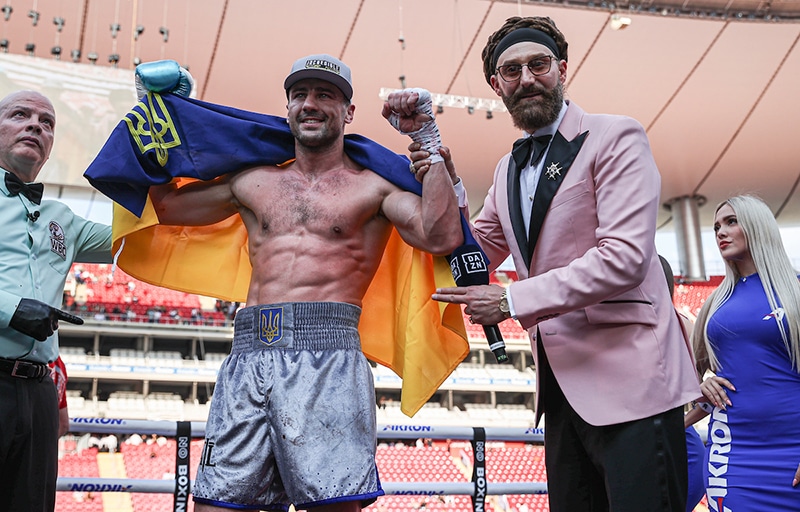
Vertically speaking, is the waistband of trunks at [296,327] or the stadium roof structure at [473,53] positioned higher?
the stadium roof structure at [473,53]

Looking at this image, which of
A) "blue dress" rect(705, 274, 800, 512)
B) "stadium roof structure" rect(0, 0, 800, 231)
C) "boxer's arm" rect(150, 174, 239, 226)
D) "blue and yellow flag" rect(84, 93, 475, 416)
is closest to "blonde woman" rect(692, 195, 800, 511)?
"blue dress" rect(705, 274, 800, 512)

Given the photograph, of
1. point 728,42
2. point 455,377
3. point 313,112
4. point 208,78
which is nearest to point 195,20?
point 208,78

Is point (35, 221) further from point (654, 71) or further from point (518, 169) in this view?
point (654, 71)

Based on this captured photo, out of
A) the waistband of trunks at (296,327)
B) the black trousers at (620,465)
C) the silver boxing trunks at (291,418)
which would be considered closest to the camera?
the black trousers at (620,465)

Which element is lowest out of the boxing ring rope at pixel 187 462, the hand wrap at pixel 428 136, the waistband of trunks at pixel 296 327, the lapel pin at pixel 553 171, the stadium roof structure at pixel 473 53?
the boxing ring rope at pixel 187 462

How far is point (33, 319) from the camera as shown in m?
2.17

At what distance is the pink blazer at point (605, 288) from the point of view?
5.76ft

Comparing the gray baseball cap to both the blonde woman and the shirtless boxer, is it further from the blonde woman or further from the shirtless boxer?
the blonde woman

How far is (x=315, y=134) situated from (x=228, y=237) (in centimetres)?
51

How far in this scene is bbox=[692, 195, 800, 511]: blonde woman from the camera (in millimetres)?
2367

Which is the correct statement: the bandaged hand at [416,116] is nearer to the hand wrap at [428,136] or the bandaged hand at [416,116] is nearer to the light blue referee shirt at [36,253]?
the hand wrap at [428,136]

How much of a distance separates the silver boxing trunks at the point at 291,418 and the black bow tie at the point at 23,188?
1.02 metres

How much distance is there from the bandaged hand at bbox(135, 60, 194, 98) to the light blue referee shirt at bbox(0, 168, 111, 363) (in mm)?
587

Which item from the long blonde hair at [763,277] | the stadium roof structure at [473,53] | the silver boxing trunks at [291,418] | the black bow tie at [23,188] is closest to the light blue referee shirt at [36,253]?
the black bow tie at [23,188]
